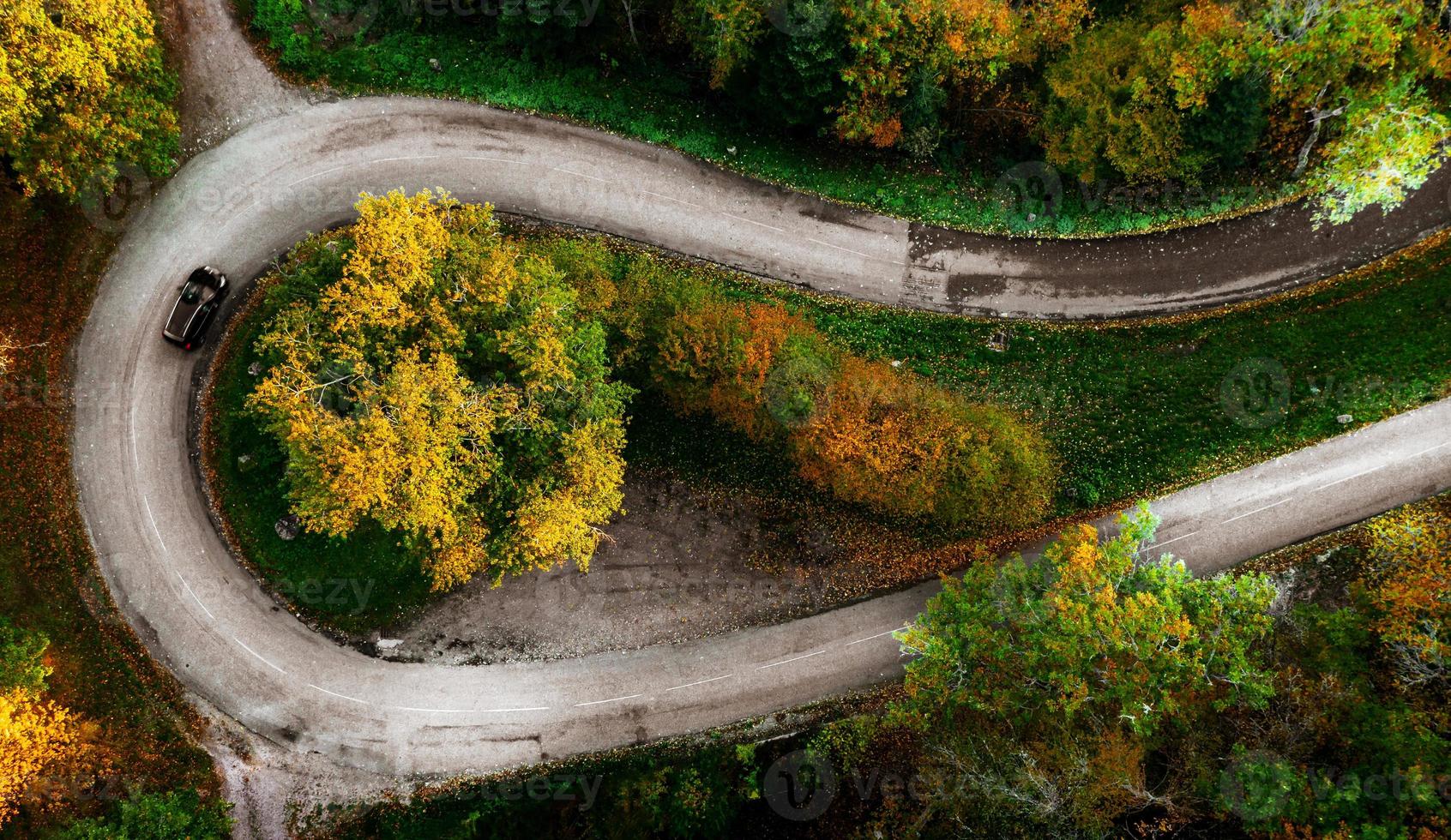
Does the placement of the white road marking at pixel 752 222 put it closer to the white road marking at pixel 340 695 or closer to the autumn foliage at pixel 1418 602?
the white road marking at pixel 340 695

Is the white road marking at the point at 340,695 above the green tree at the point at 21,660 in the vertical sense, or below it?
above

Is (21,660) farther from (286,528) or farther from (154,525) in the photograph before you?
(286,528)

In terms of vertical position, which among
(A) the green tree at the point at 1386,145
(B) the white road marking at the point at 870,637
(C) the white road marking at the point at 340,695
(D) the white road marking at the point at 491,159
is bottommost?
(C) the white road marking at the point at 340,695

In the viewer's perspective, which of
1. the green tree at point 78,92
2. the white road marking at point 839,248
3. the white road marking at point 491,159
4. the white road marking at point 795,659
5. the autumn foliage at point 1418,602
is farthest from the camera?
the white road marking at point 839,248

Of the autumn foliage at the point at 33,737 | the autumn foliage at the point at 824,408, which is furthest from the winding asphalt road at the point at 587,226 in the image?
the autumn foliage at the point at 824,408

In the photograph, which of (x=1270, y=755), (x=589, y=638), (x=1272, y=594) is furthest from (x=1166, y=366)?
(x=589, y=638)

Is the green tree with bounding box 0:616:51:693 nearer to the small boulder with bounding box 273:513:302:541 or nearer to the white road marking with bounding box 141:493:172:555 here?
the white road marking with bounding box 141:493:172:555

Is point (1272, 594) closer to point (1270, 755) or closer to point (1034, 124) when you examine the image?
point (1270, 755)

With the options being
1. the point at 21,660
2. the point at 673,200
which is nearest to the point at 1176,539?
the point at 673,200
